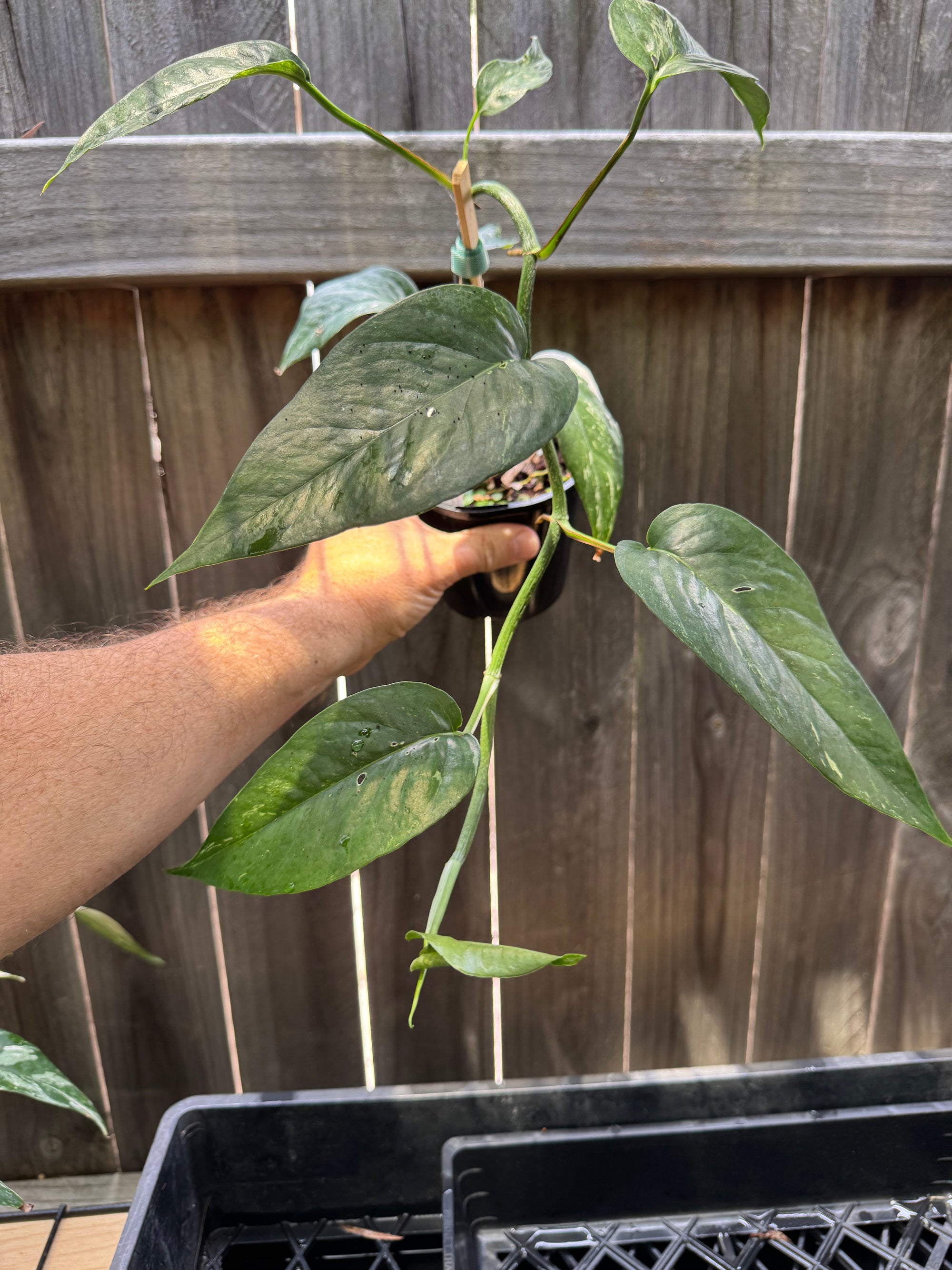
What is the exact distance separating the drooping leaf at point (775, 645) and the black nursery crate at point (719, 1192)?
0.44m

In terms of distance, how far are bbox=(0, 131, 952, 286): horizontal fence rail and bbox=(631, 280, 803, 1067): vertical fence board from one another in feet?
0.24

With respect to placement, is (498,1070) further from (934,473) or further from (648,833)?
(934,473)

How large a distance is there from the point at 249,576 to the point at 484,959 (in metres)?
0.66

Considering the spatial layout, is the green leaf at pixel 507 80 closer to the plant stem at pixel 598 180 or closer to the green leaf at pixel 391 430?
the plant stem at pixel 598 180

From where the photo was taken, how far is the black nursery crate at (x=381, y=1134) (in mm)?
703

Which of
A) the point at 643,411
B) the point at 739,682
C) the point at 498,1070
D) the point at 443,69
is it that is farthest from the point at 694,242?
the point at 498,1070

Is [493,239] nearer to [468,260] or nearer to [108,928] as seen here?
[468,260]

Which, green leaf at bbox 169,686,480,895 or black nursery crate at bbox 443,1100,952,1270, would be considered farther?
black nursery crate at bbox 443,1100,952,1270

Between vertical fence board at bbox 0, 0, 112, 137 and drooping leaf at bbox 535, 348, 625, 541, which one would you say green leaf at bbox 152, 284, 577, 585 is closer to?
drooping leaf at bbox 535, 348, 625, 541

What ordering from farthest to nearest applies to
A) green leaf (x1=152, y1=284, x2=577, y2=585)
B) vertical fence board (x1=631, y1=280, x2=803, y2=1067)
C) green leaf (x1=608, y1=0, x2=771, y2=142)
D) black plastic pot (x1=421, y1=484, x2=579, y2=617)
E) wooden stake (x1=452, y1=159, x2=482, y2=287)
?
vertical fence board (x1=631, y1=280, x2=803, y2=1067) → black plastic pot (x1=421, y1=484, x2=579, y2=617) → wooden stake (x1=452, y1=159, x2=482, y2=287) → green leaf (x1=608, y1=0, x2=771, y2=142) → green leaf (x1=152, y1=284, x2=577, y2=585)

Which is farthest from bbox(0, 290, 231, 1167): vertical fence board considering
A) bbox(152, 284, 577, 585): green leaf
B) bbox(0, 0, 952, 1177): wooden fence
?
bbox(152, 284, 577, 585): green leaf

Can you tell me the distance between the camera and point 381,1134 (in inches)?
28.1

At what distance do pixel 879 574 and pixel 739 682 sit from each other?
709 millimetres

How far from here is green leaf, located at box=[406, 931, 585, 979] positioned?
33 cm
